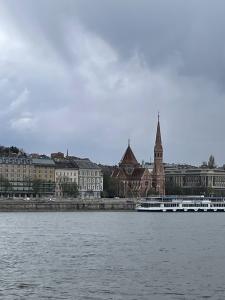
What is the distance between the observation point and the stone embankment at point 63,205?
5925 inches

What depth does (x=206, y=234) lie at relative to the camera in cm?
7225

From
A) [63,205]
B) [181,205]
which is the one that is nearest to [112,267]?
[181,205]

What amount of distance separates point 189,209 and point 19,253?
106732mm

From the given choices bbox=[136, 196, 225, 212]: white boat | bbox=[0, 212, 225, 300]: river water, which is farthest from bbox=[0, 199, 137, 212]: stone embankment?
bbox=[0, 212, 225, 300]: river water

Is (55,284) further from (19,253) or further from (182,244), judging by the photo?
(182,244)

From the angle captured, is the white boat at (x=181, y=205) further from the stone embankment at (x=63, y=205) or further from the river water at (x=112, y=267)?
the river water at (x=112, y=267)

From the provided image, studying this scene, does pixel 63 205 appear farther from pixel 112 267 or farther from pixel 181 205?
pixel 112 267

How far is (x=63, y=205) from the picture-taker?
157750mm

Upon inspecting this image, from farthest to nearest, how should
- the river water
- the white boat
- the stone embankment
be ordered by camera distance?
1. the white boat
2. the stone embankment
3. the river water

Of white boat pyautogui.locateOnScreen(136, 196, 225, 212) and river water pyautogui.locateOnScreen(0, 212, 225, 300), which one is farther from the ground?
white boat pyautogui.locateOnScreen(136, 196, 225, 212)

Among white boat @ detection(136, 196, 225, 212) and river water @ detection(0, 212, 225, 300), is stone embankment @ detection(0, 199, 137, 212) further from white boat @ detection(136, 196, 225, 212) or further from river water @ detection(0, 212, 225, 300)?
river water @ detection(0, 212, 225, 300)

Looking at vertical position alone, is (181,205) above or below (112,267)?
above

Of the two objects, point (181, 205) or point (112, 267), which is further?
point (181, 205)

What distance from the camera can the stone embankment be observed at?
15050 centimetres
